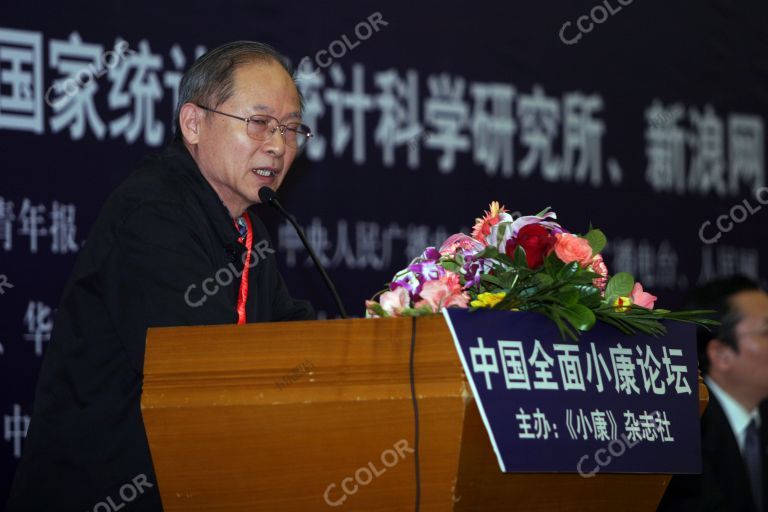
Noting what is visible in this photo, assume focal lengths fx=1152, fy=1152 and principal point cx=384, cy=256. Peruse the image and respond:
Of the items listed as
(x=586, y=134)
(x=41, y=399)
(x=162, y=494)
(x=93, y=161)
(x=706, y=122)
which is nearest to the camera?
(x=162, y=494)

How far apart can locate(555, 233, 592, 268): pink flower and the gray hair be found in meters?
0.72

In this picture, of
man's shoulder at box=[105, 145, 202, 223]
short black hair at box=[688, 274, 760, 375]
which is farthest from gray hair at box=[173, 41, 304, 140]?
short black hair at box=[688, 274, 760, 375]

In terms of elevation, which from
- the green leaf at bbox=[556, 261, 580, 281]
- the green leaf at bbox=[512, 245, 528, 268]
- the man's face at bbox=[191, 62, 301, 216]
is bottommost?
the green leaf at bbox=[556, 261, 580, 281]

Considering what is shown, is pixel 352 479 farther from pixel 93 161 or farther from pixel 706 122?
pixel 706 122

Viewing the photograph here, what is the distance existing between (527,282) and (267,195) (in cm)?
59

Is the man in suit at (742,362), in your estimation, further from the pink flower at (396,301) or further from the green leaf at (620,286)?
the pink flower at (396,301)

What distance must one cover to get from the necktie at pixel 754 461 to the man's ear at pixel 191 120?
2.18m

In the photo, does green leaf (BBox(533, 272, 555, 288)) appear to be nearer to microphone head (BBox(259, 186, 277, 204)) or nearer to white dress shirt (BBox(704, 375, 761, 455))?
microphone head (BBox(259, 186, 277, 204))

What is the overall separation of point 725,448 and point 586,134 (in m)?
1.24

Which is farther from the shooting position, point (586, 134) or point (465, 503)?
point (586, 134)

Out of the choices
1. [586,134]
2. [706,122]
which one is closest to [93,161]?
[586,134]

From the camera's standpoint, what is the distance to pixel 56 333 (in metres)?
1.89

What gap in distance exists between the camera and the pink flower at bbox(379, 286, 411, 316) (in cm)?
154

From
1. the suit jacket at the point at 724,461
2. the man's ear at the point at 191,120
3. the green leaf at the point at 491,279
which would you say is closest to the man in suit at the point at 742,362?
the suit jacket at the point at 724,461
